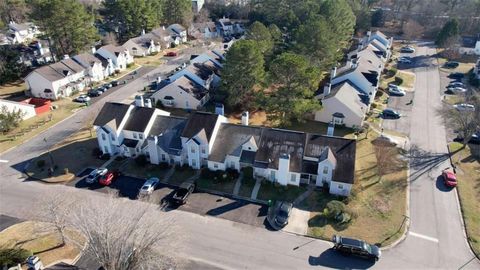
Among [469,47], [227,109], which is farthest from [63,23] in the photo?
[469,47]

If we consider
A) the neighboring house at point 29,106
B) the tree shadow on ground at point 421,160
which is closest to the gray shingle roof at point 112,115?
the neighboring house at point 29,106

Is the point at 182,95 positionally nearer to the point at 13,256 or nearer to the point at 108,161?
the point at 108,161

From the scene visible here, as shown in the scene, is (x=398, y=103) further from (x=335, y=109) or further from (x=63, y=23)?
(x=63, y=23)

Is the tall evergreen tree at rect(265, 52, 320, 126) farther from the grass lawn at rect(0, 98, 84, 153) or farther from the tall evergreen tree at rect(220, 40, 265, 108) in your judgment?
the grass lawn at rect(0, 98, 84, 153)

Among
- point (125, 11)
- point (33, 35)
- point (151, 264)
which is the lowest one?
point (151, 264)

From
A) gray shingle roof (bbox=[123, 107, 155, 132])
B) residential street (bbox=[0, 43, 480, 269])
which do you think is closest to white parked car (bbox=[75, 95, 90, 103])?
residential street (bbox=[0, 43, 480, 269])
